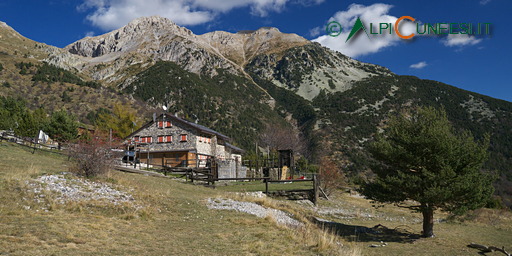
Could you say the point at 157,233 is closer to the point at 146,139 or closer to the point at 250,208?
the point at 250,208

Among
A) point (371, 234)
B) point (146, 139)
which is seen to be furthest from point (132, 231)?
point (146, 139)

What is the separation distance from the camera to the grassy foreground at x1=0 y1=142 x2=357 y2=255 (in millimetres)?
8586

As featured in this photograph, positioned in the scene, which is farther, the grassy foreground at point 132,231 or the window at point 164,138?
the window at point 164,138

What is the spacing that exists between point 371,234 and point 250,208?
265 inches

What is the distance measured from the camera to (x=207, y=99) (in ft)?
476

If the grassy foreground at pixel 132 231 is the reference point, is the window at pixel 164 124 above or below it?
above

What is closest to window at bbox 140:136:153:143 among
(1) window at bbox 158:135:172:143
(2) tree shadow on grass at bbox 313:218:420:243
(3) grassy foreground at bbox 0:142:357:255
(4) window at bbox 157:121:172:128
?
(1) window at bbox 158:135:172:143

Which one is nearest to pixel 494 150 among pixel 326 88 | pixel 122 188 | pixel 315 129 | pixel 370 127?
pixel 370 127

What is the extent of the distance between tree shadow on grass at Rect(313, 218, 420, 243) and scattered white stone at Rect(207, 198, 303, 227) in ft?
6.42

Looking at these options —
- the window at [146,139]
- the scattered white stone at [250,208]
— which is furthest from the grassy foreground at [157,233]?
the window at [146,139]

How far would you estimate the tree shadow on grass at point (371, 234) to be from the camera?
16.9 m

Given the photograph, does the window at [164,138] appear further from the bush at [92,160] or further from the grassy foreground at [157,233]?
the grassy foreground at [157,233]

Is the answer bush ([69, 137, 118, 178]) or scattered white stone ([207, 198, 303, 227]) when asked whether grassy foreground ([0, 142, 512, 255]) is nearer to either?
bush ([69, 137, 118, 178])

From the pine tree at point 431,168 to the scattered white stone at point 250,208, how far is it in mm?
4822
